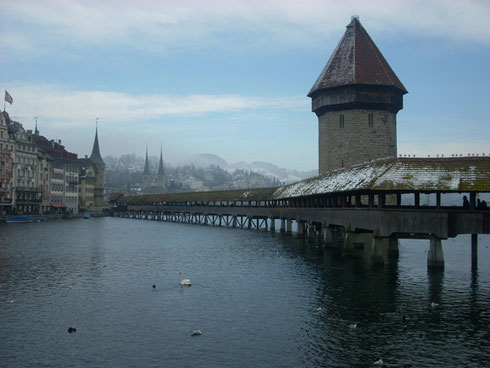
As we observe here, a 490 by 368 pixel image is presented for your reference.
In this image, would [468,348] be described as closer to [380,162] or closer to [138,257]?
[380,162]

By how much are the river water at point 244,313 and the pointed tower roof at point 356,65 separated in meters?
23.4

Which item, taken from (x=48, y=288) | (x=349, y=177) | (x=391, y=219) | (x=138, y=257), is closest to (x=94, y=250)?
(x=138, y=257)

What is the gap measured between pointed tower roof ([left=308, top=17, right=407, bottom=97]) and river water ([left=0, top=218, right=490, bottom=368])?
76.9 feet

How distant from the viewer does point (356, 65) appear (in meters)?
53.2

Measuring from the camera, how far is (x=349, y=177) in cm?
3262

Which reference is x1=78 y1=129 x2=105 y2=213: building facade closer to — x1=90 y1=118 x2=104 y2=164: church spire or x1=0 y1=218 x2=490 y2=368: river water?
x1=90 y1=118 x2=104 y2=164: church spire

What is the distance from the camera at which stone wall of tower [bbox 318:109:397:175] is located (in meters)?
52.4

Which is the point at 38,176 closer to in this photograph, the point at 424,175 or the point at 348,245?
the point at 348,245

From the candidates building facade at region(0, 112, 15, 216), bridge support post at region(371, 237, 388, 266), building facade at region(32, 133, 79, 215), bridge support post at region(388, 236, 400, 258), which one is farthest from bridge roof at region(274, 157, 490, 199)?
building facade at region(32, 133, 79, 215)

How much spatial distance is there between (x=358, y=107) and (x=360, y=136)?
2984 millimetres

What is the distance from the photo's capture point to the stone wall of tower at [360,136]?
52.4 m

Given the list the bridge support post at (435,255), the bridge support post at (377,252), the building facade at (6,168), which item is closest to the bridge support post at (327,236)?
the bridge support post at (377,252)

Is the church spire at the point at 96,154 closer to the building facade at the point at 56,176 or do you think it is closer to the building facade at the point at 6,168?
the building facade at the point at 56,176

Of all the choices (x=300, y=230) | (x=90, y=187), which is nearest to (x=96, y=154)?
(x=90, y=187)
